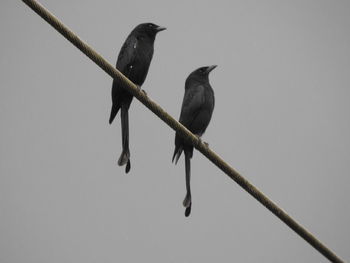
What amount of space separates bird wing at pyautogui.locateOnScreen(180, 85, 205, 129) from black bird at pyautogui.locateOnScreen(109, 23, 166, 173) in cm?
84

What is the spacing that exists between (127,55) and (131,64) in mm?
137

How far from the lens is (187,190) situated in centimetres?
593

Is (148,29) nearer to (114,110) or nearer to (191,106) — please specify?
(191,106)

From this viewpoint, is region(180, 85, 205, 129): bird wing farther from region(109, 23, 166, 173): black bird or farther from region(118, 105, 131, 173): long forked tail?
region(118, 105, 131, 173): long forked tail

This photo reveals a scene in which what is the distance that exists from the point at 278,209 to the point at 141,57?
2.72 m

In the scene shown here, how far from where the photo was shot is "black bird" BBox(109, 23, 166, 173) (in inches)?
226

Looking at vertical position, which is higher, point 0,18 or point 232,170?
point 0,18

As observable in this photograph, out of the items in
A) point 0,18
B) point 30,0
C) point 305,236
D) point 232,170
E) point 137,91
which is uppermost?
point 0,18

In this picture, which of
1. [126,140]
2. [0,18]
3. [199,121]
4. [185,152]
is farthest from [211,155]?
[0,18]

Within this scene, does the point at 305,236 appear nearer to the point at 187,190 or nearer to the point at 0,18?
the point at 187,190

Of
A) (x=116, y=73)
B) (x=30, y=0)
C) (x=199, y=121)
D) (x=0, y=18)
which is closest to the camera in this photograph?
(x=30, y=0)

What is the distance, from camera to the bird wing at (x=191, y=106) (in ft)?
23.6

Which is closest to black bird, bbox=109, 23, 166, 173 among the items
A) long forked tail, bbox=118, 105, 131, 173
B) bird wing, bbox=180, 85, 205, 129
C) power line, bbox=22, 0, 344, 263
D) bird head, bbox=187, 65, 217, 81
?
long forked tail, bbox=118, 105, 131, 173

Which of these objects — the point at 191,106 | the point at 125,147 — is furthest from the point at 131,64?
the point at 125,147
